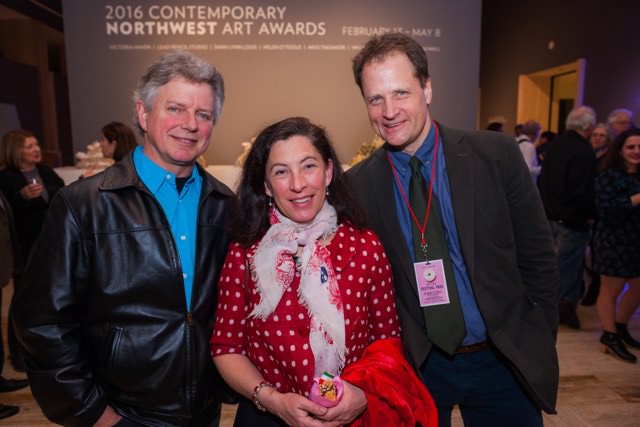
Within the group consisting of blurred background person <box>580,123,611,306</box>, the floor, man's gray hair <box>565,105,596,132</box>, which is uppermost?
man's gray hair <box>565,105,596,132</box>

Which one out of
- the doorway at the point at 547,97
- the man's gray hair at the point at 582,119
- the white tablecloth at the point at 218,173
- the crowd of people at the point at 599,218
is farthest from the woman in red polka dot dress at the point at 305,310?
the doorway at the point at 547,97

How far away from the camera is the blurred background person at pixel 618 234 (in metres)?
3.60

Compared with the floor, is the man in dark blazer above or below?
above

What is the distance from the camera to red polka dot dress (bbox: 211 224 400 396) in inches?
54.8

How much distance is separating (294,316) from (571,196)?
146 inches

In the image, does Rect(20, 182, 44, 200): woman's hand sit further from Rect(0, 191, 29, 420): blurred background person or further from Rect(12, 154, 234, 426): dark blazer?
Rect(12, 154, 234, 426): dark blazer

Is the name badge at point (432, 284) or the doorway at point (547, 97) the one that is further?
the doorway at point (547, 97)

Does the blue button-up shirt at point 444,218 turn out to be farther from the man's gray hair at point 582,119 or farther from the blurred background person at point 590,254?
the blurred background person at point 590,254

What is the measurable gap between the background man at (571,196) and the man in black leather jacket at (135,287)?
12.4 feet

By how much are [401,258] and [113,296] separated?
0.91 meters

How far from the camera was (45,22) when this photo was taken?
387 inches

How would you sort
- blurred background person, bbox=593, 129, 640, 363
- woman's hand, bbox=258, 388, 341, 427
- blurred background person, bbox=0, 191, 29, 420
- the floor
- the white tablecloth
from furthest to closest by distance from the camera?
1. the white tablecloth
2. blurred background person, bbox=593, 129, 640, 363
3. blurred background person, bbox=0, 191, 29, 420
4. the floor
5. woman's hand, bbox=258, 388, 341, 427

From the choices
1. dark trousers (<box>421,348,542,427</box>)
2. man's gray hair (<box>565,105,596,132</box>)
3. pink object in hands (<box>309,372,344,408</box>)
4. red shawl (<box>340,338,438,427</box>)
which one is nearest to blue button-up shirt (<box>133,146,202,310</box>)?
pink object in hands (<box>309,372,344,408</box>)

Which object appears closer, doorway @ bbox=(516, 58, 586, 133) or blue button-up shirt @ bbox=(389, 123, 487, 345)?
blue button-up shirt @ bbox=(389, 123, 487, 345)
